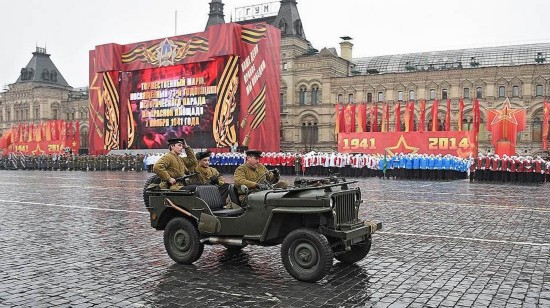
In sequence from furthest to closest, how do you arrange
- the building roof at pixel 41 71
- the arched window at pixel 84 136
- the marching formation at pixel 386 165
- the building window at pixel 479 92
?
the building roof at pixel 41 71
the arched window at pixel 84 136
the building window at pixel 479 92
the marching formation at pixel 386 165

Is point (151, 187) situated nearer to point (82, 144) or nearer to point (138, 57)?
point (138, 57)

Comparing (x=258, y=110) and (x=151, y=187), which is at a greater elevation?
(x=258, y=110)

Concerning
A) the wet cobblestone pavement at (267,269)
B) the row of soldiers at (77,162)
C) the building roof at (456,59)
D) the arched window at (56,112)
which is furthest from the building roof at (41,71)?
the wet cobblestone pavement at (267,269)

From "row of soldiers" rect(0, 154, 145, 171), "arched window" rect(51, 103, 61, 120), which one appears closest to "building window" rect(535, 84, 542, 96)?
"row of soldiers" rect(0, 154, 145, 171)

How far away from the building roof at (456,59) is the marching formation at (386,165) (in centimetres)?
2688

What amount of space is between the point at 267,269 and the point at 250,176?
1.47m

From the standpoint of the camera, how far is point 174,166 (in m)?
7.82

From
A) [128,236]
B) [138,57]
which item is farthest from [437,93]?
[128,236]

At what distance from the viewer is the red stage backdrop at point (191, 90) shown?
32.5 meters

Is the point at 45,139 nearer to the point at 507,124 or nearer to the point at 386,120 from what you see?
the point at 386,120

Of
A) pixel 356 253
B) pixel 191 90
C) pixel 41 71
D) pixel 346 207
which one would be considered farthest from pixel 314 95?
pixel 346 207

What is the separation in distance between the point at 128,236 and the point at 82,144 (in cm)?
7275

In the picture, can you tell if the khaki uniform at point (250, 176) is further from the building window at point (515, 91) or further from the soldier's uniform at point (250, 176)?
the building window at point (515, 91)

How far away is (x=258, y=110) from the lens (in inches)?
1267
